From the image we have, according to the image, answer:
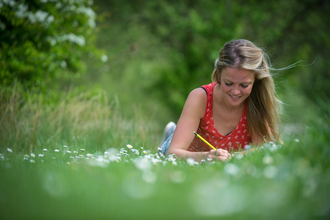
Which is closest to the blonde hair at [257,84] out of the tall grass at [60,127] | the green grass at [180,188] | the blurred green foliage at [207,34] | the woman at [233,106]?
the woman at [233,106]

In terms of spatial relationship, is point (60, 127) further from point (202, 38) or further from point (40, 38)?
point (202, 38)

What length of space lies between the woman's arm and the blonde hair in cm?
30

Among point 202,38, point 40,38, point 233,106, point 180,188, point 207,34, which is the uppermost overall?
point 202,38

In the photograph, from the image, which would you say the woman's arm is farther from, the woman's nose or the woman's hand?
the woman's nose

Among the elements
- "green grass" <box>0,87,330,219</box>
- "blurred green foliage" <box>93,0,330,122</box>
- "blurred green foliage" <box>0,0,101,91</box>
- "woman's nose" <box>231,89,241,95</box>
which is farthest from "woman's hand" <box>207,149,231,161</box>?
"blurred green foliage" <box>93,0,330,122</box>

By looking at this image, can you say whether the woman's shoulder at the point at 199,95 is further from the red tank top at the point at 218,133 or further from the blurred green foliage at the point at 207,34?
the blurred green foliage at the point at 207,34

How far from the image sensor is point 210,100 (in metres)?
3.33

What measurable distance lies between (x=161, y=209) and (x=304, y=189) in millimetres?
794

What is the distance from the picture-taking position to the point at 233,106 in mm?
3367

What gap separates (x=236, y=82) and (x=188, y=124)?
671 millimetres

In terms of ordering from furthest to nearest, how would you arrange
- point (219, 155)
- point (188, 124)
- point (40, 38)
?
point (40, 38) → point (188, 124) → point (219, 155)

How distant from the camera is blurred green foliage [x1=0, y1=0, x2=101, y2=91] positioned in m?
5.00

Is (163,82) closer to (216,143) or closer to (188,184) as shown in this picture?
(216,143)

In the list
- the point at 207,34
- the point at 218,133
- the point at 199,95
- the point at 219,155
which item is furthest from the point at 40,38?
the point at 207,34
